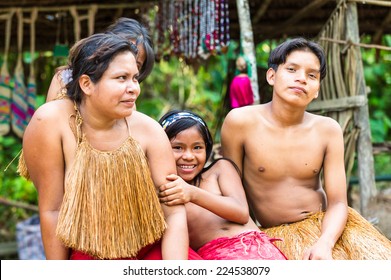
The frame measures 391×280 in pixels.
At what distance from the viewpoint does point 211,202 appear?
8.82ft

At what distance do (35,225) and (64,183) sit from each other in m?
3.51

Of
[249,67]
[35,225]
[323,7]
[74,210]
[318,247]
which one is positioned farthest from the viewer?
[35,225]

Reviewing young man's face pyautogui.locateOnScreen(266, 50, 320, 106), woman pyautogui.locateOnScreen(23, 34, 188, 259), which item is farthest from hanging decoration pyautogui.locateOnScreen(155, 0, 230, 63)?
woman pyautogui.locateOnScreen(23, 34, 188, 259)

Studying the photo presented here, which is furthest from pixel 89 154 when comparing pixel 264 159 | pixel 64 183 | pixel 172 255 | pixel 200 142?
pixel 264 159

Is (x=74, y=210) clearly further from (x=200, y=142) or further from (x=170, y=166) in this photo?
(x=200, y=142)

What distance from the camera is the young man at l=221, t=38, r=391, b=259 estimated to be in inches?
117

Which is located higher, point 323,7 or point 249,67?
point 323,7

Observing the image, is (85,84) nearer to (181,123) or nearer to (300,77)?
(181,123)

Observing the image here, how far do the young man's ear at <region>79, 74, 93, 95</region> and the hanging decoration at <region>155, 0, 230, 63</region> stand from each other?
2195mm

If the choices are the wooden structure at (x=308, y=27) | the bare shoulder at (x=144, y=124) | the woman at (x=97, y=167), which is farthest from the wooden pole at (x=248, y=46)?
the woman at (x=97, y=167)

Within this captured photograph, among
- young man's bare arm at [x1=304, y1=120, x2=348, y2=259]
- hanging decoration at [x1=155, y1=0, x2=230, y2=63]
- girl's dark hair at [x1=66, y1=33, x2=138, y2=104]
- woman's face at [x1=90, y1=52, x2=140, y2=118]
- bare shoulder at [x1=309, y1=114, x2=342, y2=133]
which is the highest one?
hanging decoration at [x1=155, y1=0, x2=230, y2=63]

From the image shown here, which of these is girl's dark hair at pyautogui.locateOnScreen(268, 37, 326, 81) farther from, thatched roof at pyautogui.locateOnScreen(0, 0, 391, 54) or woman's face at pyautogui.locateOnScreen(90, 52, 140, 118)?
thatched roof at pyautogui.locateOnScreen(0, 0, 391, 54)

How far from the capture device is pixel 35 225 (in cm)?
577

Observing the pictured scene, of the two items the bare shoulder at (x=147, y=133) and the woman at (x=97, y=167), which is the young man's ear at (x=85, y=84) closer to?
the woman at (x=97, y=167)
